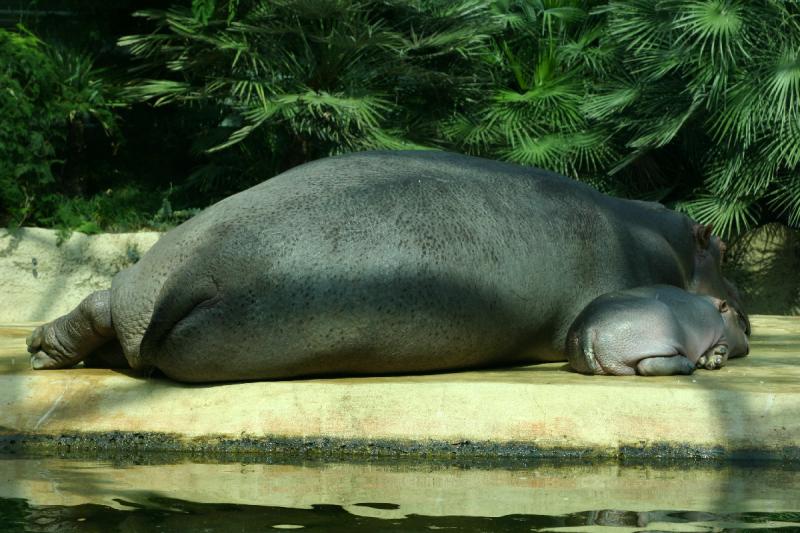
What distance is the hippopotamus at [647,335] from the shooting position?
455 centimetres

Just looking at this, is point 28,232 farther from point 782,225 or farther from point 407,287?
point 782,225

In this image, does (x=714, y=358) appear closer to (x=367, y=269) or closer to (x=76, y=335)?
(x=367, y=269)

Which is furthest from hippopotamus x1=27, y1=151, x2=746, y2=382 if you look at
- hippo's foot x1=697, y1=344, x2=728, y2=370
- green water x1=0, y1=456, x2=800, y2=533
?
green water x1=0, y1=456, x2=800, y2=533

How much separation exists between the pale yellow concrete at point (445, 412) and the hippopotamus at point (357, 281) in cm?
20

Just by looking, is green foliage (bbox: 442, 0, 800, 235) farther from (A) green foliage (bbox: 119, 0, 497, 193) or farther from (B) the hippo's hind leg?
(B) the hippo's hind leg

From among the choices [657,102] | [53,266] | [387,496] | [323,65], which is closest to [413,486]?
[387,496]

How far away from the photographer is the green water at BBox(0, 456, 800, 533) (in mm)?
2883

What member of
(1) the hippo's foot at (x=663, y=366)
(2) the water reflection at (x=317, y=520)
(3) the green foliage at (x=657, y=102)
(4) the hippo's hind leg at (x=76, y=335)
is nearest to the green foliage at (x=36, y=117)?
(3) the green foliage at (x=657, y=102)

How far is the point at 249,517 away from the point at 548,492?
3.07 feet

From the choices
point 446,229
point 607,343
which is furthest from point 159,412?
point 607,343

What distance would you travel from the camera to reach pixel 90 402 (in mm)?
4223

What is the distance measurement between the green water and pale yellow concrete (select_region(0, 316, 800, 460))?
0.45ft

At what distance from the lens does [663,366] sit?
4508mm

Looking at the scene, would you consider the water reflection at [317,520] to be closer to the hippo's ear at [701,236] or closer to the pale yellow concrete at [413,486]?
the pale yellow concrete at [413,486]
